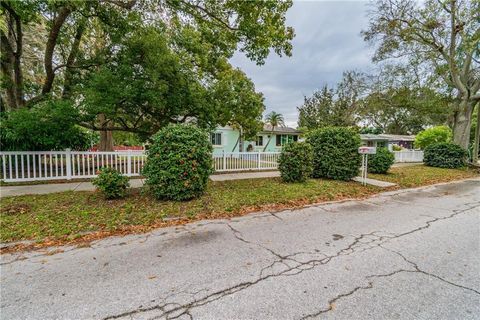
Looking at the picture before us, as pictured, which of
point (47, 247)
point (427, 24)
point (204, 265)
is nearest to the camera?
point (204, 265)

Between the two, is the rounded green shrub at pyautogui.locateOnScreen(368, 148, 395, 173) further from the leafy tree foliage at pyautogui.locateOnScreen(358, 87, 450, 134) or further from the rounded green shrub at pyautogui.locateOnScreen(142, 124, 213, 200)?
the rounded green shrub at pyautogui.locateOnScreen(142, 124, 213, 200)

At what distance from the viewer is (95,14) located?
756 cm

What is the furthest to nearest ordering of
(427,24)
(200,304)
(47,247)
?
(427,24) → (47,247) → (200,304)

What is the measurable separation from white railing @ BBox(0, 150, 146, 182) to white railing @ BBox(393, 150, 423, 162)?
1968cm

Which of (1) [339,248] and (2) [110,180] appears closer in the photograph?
(1) [339,248]

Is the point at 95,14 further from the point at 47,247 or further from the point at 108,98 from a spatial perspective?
the point at 47,247

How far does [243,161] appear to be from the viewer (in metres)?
11.7

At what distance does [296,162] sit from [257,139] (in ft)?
50.9

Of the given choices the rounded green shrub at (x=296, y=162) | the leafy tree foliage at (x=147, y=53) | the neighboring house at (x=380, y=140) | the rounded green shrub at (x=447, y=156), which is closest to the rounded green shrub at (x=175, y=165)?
the leafy tree foliage at (x=147, y=53)

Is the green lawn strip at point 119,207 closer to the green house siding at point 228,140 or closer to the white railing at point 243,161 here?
the white railing at point 243,161

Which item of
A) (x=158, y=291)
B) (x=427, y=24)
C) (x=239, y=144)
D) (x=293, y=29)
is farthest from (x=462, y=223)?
(x=239, y=144)

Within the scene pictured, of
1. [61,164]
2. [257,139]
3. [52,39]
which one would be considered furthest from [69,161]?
[257,139]

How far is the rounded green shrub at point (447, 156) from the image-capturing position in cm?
1418

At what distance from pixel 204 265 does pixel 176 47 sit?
8.53m
